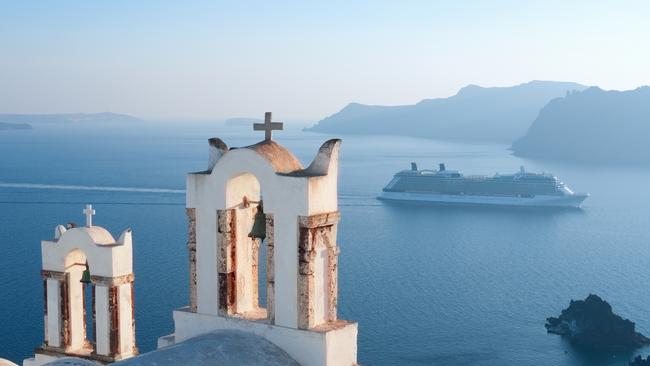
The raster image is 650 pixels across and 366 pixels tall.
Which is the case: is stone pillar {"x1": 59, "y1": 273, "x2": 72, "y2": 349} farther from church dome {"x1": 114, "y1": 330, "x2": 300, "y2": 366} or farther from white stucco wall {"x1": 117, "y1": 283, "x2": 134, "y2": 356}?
church dome {"x1": 114, "y1": 330, "x2": 300, "y2": 366}

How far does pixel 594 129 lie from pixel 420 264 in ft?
278

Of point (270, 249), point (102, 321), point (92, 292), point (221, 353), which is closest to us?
point (221, 353)

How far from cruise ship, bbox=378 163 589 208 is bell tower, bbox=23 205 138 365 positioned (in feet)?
161

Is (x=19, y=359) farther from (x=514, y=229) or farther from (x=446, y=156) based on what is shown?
(x=446, y=156)

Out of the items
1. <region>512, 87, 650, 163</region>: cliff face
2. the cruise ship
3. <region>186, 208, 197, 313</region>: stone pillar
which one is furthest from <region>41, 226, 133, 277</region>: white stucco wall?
<region>512, 87, 650, 163</region>: cliff face

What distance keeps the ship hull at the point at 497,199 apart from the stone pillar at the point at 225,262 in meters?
50.0

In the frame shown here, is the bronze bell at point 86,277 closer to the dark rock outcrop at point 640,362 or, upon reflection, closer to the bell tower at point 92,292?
the bell tower at point 92,292

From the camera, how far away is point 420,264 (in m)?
33.9

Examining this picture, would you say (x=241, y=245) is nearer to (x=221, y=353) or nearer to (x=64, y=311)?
(x=221, y=353)

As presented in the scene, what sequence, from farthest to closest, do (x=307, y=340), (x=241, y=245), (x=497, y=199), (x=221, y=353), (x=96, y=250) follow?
(x=497, y=199)
(x=96, y=250)
(x=241, y=245)
(x=307, y=340)
(x=221, y=353)

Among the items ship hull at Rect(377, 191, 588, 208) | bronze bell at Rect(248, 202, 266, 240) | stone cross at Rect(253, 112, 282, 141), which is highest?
stone cross at Rect(253, 112, 282, 141)

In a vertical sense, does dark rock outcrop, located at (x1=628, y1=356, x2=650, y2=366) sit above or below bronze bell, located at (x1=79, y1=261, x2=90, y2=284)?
below

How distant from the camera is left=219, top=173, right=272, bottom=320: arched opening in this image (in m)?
5.52

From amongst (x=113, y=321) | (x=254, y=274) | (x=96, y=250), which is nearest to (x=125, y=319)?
(x=113, y=321)
